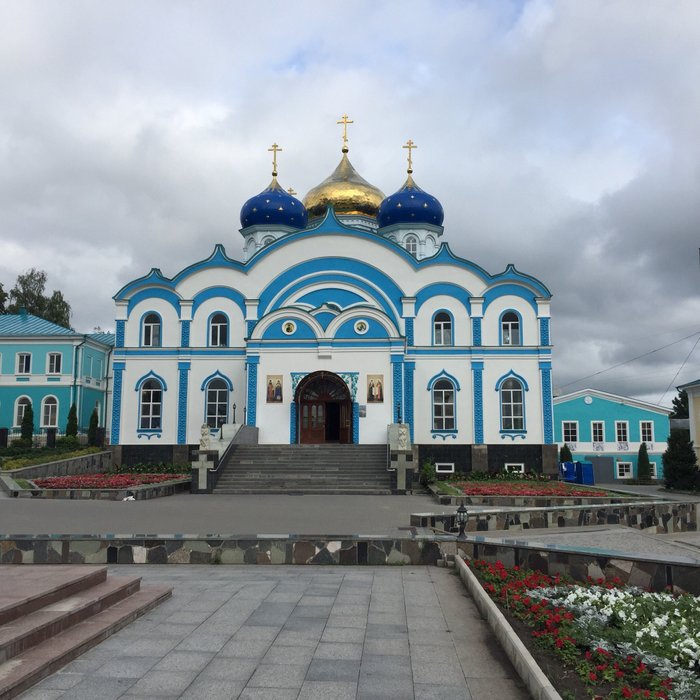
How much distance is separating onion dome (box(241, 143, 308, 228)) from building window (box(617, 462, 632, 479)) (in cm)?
2061

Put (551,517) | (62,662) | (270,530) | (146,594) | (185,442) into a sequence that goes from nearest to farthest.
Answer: (62,662) → (146,594) → (270,530) → (551,517) → (185,442)

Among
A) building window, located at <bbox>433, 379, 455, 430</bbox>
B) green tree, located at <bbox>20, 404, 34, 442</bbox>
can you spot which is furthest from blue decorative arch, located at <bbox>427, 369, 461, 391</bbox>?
green tree, located at <bbox>20, 404, 34, 442</bbox>

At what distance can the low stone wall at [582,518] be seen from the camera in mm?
12938

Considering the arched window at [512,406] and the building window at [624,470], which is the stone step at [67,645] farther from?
the building window at [624,470]

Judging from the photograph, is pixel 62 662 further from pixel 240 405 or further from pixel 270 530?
pixel 240 405

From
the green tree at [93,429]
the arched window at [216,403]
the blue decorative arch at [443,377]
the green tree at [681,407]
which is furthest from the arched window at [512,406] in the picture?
the green tree at [681,407]

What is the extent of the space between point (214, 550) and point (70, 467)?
17716mm

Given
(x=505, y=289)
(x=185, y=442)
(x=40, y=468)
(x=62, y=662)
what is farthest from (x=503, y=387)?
(x=62, y=662)

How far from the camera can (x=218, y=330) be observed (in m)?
29.0

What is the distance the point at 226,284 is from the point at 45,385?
11895 mm

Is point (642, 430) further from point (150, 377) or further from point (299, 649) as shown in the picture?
point (299, 649)

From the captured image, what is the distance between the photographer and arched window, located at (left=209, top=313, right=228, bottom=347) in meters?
28.9

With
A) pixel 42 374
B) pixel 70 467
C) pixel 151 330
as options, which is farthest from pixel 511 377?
pixel 42 374

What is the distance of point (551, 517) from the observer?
46.8 ft
